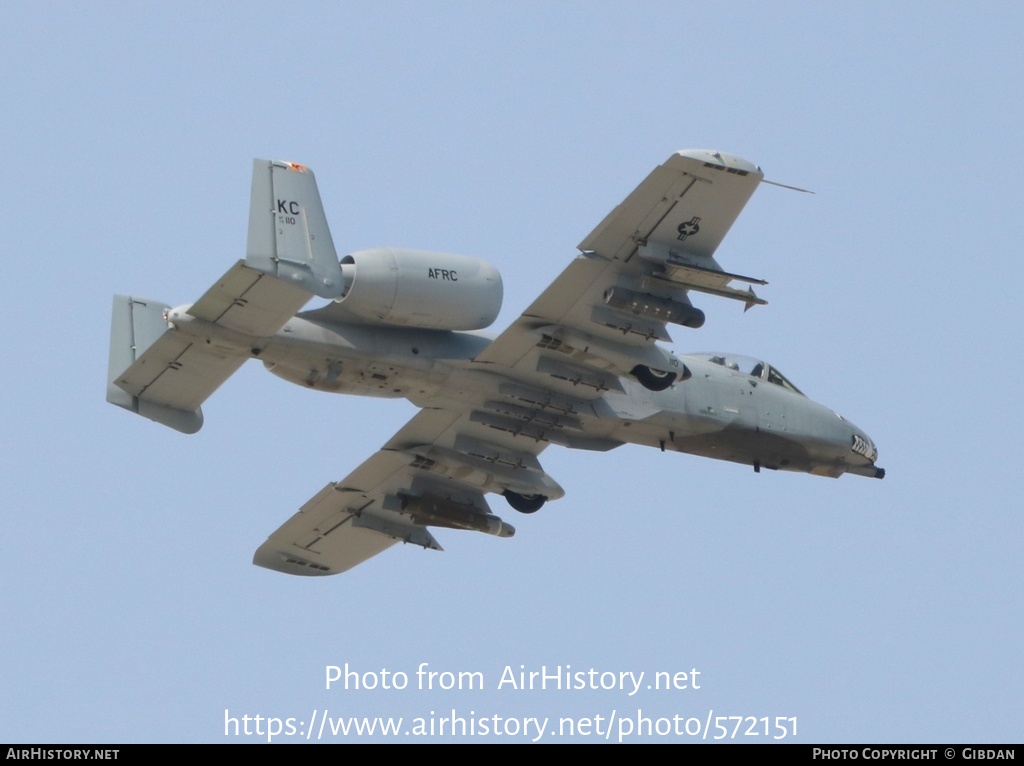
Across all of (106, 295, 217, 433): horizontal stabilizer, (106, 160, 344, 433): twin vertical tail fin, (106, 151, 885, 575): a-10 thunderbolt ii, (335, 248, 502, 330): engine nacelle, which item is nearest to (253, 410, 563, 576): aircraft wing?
(106, 151, 885, 575): a-10 thunderbolt ii

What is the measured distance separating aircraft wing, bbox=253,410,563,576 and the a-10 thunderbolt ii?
0.04m

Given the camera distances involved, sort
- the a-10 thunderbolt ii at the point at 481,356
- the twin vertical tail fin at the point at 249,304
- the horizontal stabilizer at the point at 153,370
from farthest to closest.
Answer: the horizontal stabilizer at the point at 153,370 → the a-10 thunderbolt ii at the point at 481,356 → the twin vertical tail fin at the point at 249,304

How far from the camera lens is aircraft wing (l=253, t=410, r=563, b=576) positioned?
4084cm

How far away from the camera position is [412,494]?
139 ft

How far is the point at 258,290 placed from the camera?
33969 millimetres

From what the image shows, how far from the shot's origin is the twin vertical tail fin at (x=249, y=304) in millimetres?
33875

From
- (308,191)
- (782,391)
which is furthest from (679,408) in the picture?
(308,191)

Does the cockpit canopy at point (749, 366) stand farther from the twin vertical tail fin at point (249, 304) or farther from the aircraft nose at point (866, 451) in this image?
the twin vertical tail fin at point (249, 304)

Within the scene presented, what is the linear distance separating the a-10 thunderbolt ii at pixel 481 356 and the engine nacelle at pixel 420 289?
0.12 feet

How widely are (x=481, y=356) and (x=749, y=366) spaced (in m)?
6.79

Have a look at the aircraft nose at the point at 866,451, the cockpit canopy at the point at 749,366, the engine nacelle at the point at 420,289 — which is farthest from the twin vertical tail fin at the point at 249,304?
the aircraft nose at the point at 866,451

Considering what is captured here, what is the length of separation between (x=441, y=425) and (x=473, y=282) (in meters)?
5.17

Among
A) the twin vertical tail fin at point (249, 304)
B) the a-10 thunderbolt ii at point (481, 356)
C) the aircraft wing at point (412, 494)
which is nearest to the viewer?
the twin vertical tail fin at point (249, 304)
